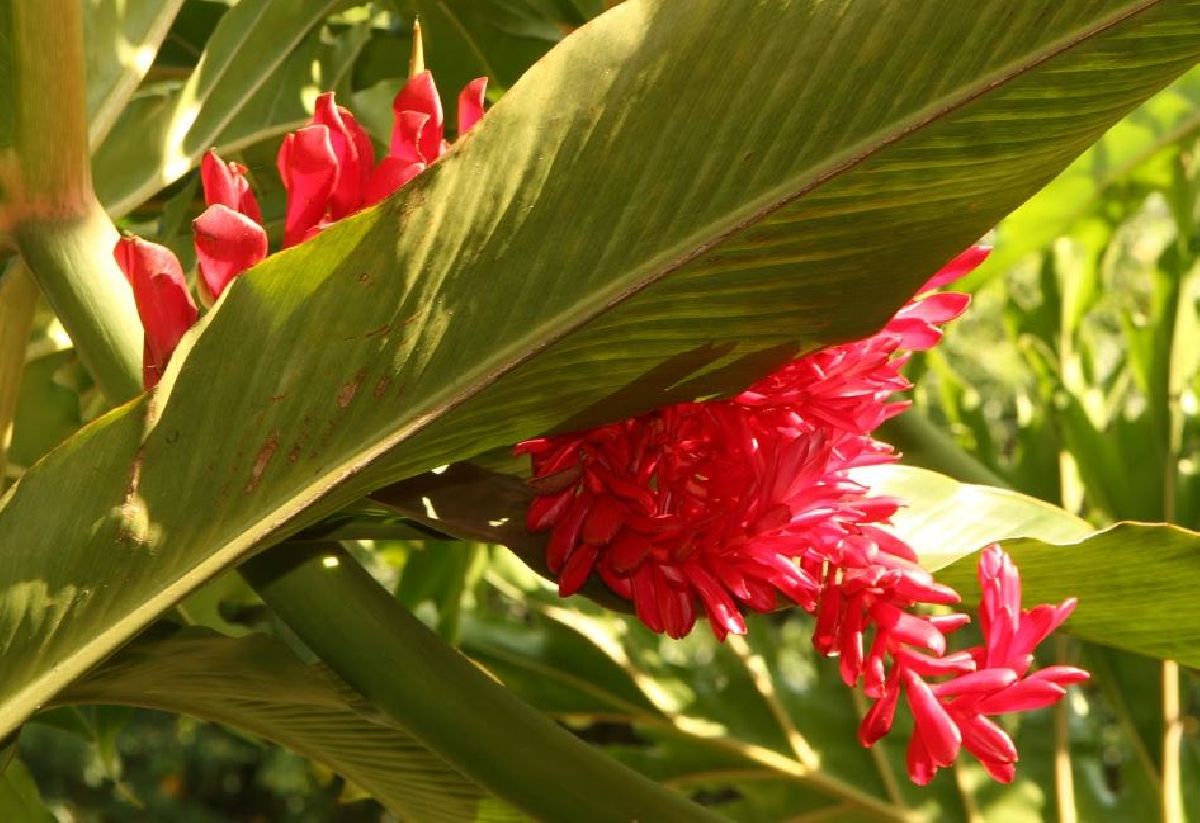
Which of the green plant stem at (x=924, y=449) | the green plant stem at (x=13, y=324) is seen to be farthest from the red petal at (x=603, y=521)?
the green plant stem at (x=924, y=449)

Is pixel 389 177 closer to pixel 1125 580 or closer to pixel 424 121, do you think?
pixel 424 121

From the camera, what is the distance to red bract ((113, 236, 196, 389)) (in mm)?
583

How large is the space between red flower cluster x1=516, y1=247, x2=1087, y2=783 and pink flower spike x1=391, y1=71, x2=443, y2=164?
14 cm

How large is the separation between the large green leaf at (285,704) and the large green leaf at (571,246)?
15 centimetres

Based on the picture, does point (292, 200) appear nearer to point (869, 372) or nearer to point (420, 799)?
point (869, 372)

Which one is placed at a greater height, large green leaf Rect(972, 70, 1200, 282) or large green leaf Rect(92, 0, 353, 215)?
large green leaf Rect(92, 0, 353, 215)

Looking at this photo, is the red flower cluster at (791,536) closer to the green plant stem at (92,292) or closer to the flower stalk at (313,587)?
the flower stalk at (313,587)

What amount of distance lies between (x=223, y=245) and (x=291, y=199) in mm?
41

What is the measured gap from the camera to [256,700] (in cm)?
78

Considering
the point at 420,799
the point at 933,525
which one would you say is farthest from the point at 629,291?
the point at 420,799

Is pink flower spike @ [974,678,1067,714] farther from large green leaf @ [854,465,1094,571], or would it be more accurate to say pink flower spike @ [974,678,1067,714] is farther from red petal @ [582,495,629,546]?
red petal @ [582,495,629,546]

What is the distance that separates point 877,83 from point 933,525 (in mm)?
320

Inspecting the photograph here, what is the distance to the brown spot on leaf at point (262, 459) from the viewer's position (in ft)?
1.77

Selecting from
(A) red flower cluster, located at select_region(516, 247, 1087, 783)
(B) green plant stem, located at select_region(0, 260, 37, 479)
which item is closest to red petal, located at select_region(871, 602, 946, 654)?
(A) red flower cluster, located at select_region(516, 247, 1087, 783)
